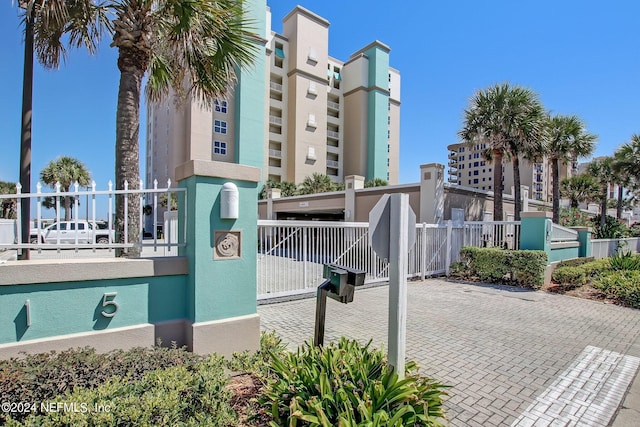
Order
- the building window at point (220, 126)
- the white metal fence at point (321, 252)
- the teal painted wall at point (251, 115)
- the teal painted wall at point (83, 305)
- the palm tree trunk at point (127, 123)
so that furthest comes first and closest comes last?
the building window at point (220, 126)
the teal painted wall at point (251, 115)
the white metal fence at point (321, 252)
the palm tree trunk at point (127, 123)
the teal painted wall at point (83, 305)

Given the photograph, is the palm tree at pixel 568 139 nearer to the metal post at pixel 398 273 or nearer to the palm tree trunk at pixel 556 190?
the palm tree trunk at pixel 556 190

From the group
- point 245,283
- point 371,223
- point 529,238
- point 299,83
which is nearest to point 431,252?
point 529,238

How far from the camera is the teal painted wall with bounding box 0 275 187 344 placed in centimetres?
318

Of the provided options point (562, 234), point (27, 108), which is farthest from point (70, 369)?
point (562, 234)

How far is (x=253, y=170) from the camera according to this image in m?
4.23

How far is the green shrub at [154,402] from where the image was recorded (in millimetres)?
2252

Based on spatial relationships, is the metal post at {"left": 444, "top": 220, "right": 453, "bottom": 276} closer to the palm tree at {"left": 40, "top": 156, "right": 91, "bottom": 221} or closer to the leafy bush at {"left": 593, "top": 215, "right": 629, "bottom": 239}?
the leafy bush at {"left": 593, "top": 215, "right": 629, "bottom": 239}

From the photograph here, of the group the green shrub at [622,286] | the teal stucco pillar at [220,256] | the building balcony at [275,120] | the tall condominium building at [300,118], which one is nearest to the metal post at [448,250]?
the green shrub at [622,286]

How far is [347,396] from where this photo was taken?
2.60 m

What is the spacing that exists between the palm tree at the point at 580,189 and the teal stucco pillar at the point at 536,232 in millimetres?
23950

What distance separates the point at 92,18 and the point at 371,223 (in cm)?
626

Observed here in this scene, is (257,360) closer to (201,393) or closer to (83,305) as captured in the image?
(201,393)

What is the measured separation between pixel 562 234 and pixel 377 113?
4108cm

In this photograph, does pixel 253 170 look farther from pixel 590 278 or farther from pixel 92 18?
pixel 590 278
